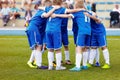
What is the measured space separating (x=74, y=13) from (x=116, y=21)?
20313 millimetres

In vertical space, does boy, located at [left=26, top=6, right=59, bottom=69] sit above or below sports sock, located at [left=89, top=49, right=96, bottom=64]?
above

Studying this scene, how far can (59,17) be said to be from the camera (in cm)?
1184

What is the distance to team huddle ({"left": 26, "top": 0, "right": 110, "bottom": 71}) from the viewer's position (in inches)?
465

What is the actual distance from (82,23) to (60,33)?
0.64m

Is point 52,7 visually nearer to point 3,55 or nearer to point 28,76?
point 28,76

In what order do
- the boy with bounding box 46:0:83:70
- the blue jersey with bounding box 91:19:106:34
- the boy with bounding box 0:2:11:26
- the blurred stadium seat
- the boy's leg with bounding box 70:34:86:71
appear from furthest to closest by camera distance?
the blurred stadium seat
the boy with bounding box 0:2:11:26
the blue jersey with bounding box 91:19:106:34
the boy's leg with bounding box 70:34:86:71
the boy with bounding box 46:0:83:70

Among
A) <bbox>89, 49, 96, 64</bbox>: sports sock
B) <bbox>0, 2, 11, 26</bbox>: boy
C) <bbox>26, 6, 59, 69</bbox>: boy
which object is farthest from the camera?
<bbox>0, 2, 11, 26</bbox>: boy

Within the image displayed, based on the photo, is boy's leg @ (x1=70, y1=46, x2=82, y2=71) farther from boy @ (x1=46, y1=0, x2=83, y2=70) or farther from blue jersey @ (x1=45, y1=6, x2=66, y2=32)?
blue jersey @ (x1=45, y1=6, x2=66, y2=32)

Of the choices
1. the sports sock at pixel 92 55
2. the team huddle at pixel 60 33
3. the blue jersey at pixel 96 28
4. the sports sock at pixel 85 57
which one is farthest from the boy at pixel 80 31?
the sports sock at pixel 92 55

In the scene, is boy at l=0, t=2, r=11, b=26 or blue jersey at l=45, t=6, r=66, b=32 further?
boy at l=0, t=2, r=11, b=26

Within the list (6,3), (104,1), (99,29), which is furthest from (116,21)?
(99,29)

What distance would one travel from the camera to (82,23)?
12.0 meters

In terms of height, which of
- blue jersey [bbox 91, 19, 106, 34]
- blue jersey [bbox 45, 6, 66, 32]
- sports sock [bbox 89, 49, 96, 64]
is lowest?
sports sock [bbox 89, 49, 96, 64]

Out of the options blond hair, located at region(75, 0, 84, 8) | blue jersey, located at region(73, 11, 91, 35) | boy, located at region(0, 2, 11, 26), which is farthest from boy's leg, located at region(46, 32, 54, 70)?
boy, located at region(0, 2, 11, 26)
